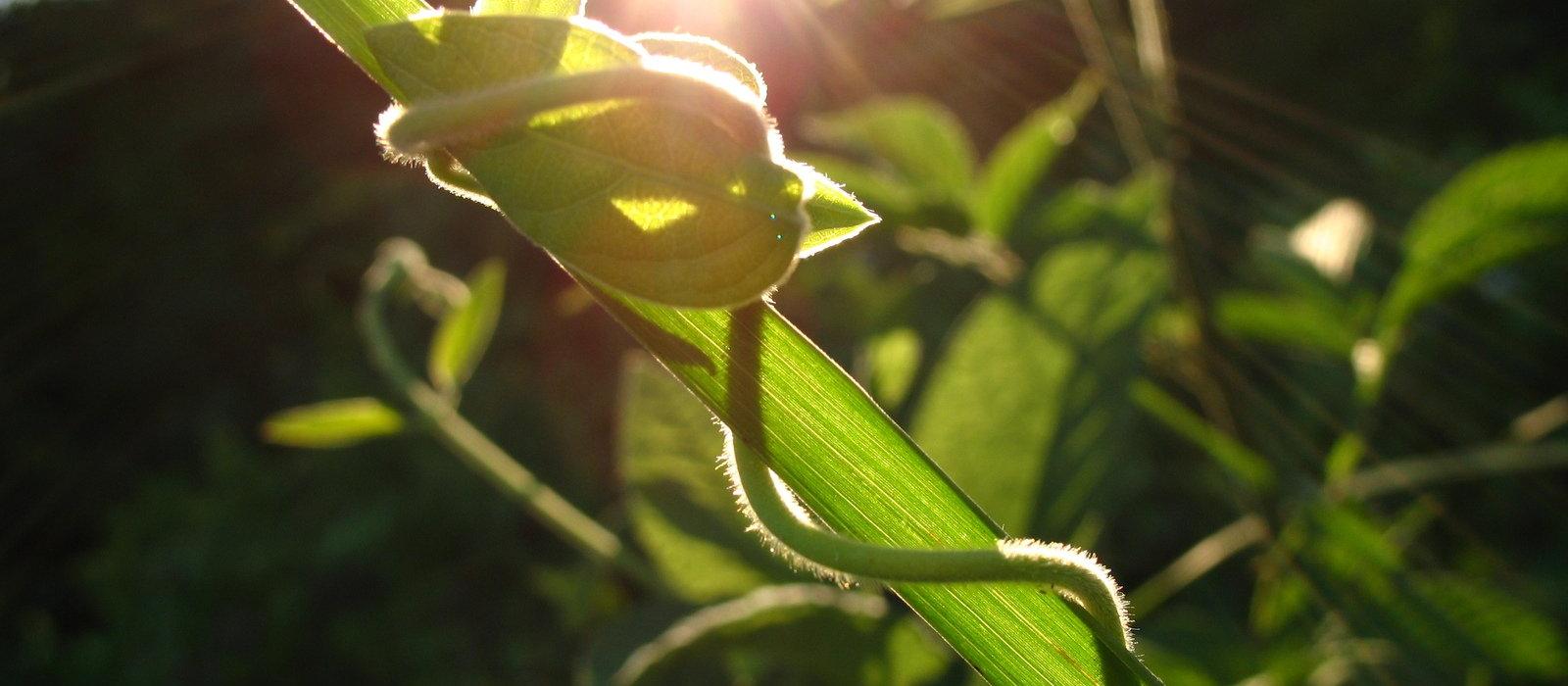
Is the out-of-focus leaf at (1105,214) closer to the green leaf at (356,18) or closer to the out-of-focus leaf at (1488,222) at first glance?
the out-of-focus leaf at (1488,222)

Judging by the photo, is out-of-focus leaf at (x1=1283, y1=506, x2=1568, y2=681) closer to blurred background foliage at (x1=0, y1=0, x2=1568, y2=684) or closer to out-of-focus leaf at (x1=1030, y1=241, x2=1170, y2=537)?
blurred background foliage at (x1=0, y1=0, x2=1568, y2=684)

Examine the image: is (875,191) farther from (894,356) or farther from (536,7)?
(536,7)

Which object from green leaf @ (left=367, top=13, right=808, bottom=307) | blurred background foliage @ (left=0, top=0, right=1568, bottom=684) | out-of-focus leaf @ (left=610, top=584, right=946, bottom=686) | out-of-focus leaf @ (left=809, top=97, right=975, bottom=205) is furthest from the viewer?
out-of-focus leaf @ (left=809, top=97, right=975, bottom=205)

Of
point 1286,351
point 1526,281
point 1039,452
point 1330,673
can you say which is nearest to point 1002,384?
point 1039,452

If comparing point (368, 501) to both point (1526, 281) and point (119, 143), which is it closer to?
point (119, 143)

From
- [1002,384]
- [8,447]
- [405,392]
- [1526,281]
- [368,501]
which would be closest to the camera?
[1002,384]

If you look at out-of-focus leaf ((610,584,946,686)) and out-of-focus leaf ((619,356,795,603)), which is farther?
out-of-focus leaf ((619,356,795,603))

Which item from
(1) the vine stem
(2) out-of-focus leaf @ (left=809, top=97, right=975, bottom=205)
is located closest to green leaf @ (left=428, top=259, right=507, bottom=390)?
(1) the vine stem
